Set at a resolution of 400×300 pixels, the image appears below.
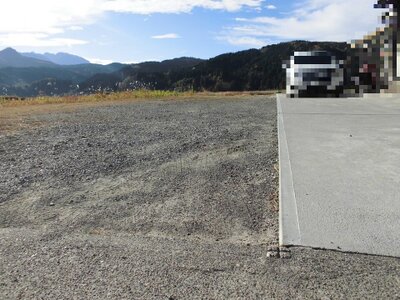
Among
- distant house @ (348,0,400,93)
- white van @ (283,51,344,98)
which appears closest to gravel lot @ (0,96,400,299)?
white van @ (283,51,344,98)

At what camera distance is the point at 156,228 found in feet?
12.3

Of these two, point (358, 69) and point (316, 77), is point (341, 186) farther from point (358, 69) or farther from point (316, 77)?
point (358, 69)

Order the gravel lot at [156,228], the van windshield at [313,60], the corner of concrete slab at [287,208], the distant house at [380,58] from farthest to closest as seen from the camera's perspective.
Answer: the van windshield at [313,60] < the distant house at [380,58] < the corner of concrete slab at [287,208] < the gravel lot at [156,228]

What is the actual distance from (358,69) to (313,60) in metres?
1.72

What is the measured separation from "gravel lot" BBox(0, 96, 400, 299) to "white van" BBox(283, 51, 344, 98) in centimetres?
951

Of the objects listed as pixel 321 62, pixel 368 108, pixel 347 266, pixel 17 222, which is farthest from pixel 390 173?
pixel 321 62

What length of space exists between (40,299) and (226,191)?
8.05ft

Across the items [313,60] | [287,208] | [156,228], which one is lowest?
[156,228]

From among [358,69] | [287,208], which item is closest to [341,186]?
[287,208]

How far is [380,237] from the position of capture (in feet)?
10.9

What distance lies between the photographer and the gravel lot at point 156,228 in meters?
2.71

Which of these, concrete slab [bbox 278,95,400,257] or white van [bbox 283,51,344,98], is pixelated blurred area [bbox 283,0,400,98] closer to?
white van [bbox 283,51,344,98]

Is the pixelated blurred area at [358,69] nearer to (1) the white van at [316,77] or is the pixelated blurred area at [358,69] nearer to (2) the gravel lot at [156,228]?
(1) the white van at [316,77]

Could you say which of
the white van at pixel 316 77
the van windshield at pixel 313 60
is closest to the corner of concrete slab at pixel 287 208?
the white van at pixel 316 77
